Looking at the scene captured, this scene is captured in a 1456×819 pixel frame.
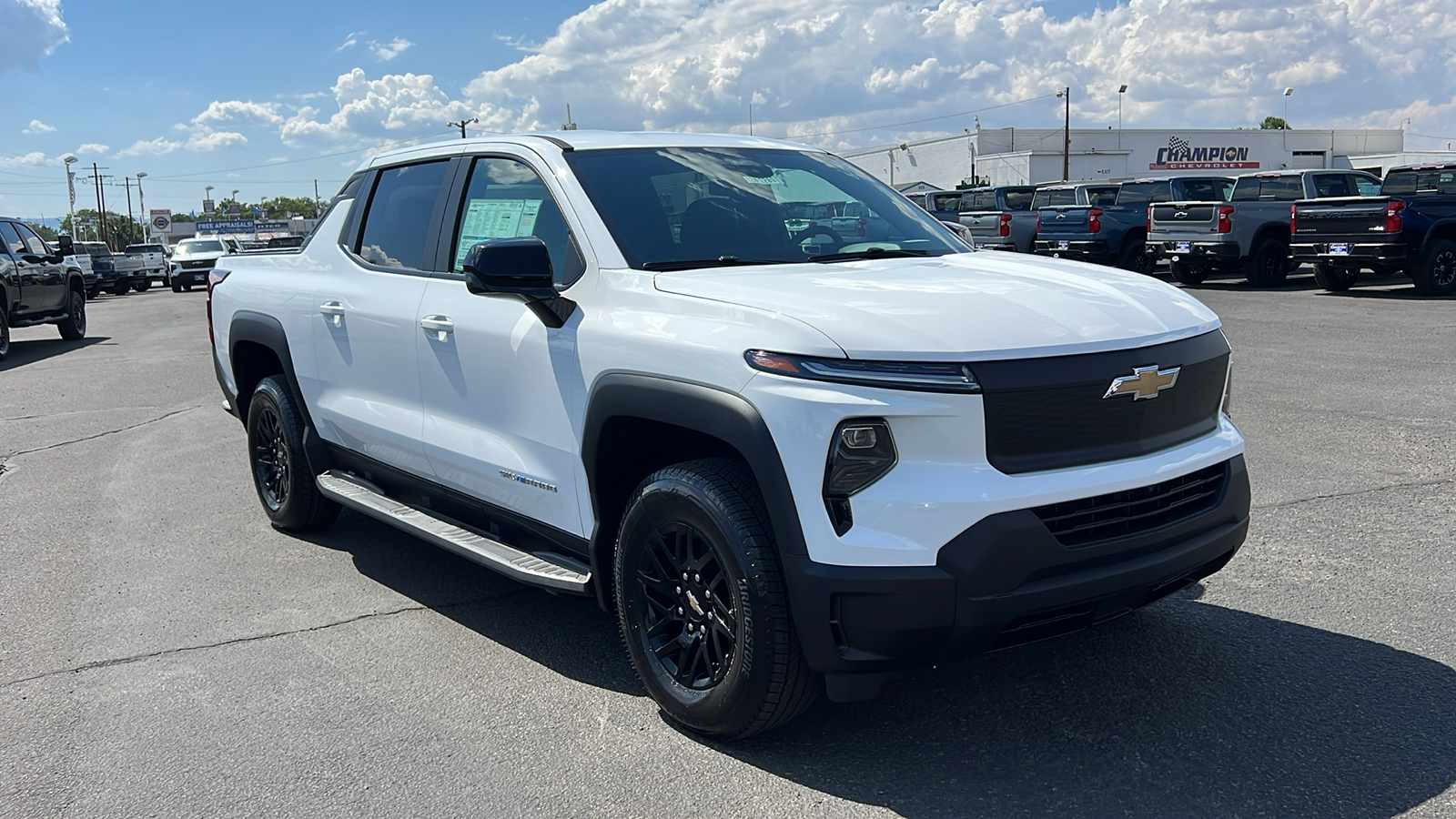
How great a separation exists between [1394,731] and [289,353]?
4783 millimetres

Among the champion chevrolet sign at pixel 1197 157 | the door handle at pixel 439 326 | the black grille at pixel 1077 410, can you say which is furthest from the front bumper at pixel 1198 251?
the champion chevrolet sign at pixel 1197 157

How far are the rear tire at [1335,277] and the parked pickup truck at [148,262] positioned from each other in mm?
36401

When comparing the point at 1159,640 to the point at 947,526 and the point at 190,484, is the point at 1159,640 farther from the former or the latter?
the point at 190,484

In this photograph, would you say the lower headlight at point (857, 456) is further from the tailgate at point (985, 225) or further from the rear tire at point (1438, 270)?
the tailgate at point (985, 225)

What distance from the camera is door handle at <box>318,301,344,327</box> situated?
17.1 feet

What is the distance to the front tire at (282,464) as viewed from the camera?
19.1 ft

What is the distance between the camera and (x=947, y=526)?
9.84 ft

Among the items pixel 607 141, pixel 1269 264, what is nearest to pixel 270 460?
pixel 607 141

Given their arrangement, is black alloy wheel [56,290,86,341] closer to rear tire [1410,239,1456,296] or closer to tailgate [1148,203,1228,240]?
tailgate [1148,203,1228,240]

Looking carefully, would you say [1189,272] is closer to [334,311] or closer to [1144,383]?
[334,311]

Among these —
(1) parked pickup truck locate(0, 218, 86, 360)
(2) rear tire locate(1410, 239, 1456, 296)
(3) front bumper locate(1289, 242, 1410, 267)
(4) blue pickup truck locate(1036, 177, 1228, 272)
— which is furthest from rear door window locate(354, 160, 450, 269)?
(4) blue pickup truck locate(1036, 177, 1228, 272)

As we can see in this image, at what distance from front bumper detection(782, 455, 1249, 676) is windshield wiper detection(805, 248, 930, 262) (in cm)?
141

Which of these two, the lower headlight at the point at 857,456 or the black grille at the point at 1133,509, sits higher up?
the lower headlight at the point at 857,456

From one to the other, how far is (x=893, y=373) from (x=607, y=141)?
1.94 m
